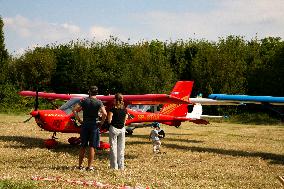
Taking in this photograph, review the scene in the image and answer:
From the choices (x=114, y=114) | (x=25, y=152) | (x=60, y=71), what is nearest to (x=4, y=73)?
(x=60, y=71)

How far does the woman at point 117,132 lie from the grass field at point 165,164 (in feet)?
1.15

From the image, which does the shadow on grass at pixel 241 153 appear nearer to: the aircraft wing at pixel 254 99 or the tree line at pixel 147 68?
the aircraft wing at pixel 254 99

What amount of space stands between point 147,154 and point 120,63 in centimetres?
3235

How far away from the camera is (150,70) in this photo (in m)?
38.3

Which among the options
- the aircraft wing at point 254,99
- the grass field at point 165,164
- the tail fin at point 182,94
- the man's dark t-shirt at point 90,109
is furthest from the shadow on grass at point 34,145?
the tail fin at point 182,94

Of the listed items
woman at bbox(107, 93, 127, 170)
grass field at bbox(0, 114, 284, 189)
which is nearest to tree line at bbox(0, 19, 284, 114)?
grass field at bbox(0, 114, 284, 189)

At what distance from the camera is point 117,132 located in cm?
995

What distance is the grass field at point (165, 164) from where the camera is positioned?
8.72 meters

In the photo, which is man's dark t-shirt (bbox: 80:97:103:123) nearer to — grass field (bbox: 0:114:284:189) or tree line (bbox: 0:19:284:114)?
→ grass field (bbox: 0:114:284:189)

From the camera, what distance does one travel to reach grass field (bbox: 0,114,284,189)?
8.72 meters

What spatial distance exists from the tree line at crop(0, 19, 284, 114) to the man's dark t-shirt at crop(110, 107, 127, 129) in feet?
88.6

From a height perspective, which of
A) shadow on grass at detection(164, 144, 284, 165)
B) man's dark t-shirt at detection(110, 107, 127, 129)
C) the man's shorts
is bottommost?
shadow on grass at detection(164, 144, 284, 165)

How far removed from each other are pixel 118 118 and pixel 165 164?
2921 millimetres

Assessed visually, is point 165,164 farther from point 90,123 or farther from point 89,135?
point 90,123
